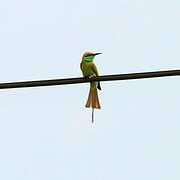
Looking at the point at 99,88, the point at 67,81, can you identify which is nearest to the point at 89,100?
the point at 99,88

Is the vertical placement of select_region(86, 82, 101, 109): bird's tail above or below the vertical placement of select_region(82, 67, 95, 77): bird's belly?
below

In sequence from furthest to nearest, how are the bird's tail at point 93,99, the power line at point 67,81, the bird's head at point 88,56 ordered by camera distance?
1. the bird's head at point 88,56
2. the bird's tail at point 93,99
3. the power line at point 67,81

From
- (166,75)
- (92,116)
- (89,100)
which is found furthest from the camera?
(89,100)

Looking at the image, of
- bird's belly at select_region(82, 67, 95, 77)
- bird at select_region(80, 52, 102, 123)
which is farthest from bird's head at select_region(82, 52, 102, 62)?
bird's belly at select_region(82, 67, 95, 77)

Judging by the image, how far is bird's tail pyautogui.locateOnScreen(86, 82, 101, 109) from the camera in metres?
8.53

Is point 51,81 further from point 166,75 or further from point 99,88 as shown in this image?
point 99,88

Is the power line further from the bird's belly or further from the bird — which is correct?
the bird's belly

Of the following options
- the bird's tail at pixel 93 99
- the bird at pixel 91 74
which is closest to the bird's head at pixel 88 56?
the bird at pixel 91 74

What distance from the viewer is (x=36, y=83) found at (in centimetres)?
644

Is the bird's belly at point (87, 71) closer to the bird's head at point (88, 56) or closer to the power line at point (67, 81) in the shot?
the bird's head at point (88, 56)

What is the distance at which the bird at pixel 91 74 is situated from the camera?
28.1 feet

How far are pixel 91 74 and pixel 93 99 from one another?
21.6 inches

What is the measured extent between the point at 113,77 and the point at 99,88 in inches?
99.7

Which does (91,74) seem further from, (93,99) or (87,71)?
(93,99)
